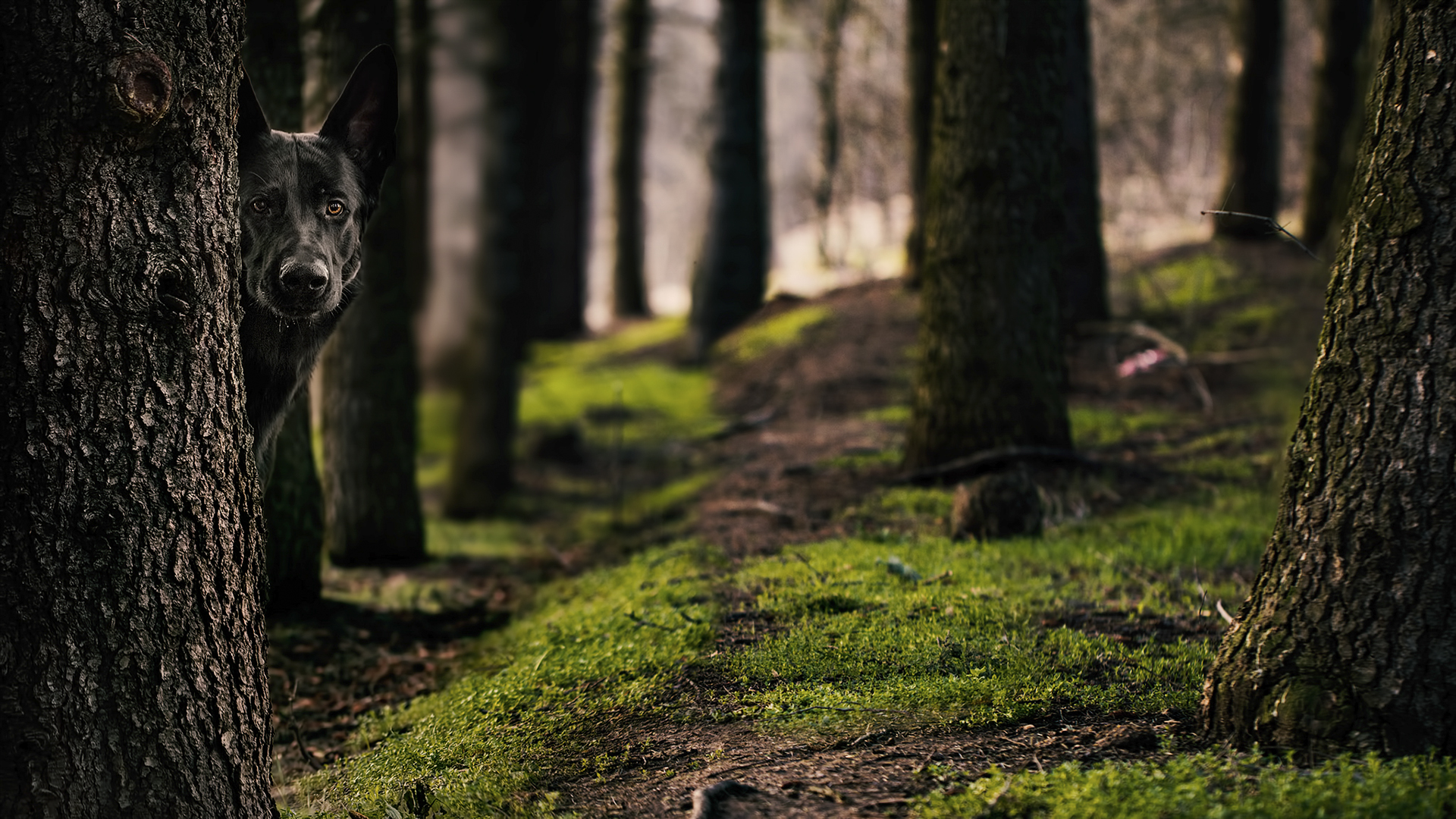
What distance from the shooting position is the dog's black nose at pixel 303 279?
3770 mm

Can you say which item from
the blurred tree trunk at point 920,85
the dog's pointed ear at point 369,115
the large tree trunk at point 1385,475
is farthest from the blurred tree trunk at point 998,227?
the blurred tree trunk at point 920,85

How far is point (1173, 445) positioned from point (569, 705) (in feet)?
20.0

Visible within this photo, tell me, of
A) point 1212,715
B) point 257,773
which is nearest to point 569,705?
point 257,773

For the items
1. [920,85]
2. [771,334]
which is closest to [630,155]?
[771,334]

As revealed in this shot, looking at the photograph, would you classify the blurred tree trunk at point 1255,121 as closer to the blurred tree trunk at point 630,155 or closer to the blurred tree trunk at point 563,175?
the blurred tree trunk at point 563,175

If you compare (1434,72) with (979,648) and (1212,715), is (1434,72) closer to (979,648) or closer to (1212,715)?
(1212,715)

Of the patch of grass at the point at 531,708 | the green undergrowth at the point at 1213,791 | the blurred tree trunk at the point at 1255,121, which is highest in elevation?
the blurred tree trunk at the point at 1255,121

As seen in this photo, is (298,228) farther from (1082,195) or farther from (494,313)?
(1082,195)

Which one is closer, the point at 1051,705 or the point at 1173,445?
the point at 1051,705

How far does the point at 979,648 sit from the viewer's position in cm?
437

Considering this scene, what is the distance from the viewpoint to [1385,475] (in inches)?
122

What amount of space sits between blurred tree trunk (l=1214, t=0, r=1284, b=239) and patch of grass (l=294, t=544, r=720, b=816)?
11.9 meters

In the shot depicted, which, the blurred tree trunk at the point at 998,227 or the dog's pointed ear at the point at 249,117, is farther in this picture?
the blurred tree trunk at the point at 998,227

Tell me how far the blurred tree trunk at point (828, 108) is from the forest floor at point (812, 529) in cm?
378
